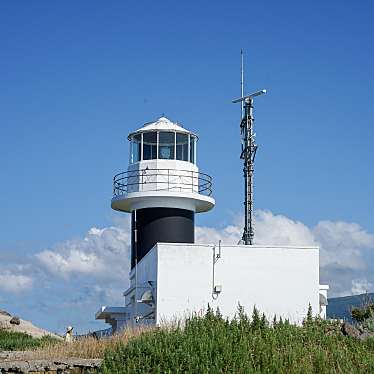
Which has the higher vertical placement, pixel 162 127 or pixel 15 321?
pixel 162 127

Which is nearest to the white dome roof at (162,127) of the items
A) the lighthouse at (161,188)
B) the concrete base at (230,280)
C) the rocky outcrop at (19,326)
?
the lighthouse at (161,188)

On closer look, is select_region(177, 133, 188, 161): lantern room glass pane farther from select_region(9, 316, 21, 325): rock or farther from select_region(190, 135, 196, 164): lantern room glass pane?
select_region(9, 316, 21, 325): rock

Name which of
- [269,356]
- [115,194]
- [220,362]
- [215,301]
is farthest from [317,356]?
[115,194]

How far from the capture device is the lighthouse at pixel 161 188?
2792cm

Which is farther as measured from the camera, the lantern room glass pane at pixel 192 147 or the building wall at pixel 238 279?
the lantern room glass pane at pixel 192 147

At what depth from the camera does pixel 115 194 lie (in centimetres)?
2902

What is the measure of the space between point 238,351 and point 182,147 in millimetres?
14708

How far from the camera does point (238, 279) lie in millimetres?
24812

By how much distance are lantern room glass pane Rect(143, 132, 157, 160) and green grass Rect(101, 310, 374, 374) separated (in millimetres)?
11795

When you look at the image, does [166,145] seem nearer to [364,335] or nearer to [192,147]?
[192,147]

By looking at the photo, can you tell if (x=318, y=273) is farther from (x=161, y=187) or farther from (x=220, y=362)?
(x=220, y=362)

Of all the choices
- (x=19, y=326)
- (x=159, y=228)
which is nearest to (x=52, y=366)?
(x=159, y=228)

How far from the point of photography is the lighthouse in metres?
27.9

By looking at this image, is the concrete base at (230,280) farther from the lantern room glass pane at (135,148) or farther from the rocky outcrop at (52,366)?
the rocky outcrop at (52,366)
